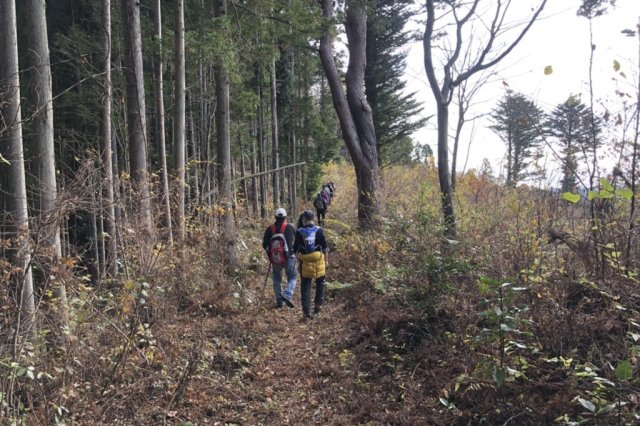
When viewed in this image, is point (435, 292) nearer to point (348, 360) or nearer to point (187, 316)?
point (348, 360)

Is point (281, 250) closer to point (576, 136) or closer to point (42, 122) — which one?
point (42, 122)

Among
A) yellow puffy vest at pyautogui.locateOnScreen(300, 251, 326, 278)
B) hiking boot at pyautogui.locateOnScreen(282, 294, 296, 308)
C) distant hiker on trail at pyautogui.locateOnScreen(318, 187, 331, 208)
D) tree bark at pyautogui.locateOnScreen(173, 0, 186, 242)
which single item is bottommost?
hiking boot at pyautogui.locateOnScreen(282, 294, 296, 308)

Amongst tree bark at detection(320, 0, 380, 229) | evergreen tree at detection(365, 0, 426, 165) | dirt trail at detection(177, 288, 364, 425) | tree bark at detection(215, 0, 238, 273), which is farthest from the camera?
evergreen tree at detection(365, 0, 426, 165)

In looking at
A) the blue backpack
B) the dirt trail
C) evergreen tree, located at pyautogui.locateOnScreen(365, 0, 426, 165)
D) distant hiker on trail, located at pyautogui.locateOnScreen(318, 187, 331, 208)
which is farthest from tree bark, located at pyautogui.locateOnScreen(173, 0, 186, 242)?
evergreen tree, located at pyautogui.locateOnScreen(365, 0, 426, 165)

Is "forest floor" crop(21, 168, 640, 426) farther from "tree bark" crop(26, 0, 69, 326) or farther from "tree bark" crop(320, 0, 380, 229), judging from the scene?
"tree bark" crop(320, 0, 380, 229)

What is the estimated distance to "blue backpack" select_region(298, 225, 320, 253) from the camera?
7242 millimetres

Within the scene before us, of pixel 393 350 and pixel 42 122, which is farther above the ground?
pixel 42 122

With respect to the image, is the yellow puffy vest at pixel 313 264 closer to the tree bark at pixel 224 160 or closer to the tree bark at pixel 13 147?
the tree bark at pixel 224 160

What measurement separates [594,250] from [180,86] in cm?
805

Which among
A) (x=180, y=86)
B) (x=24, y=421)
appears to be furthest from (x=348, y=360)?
(x=180, y=86)

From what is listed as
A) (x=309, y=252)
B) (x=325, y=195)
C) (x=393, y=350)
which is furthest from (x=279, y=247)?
(x=325, y=195)

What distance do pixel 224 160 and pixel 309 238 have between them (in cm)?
360

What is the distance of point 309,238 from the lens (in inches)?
285

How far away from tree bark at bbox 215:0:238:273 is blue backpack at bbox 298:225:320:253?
257cm
